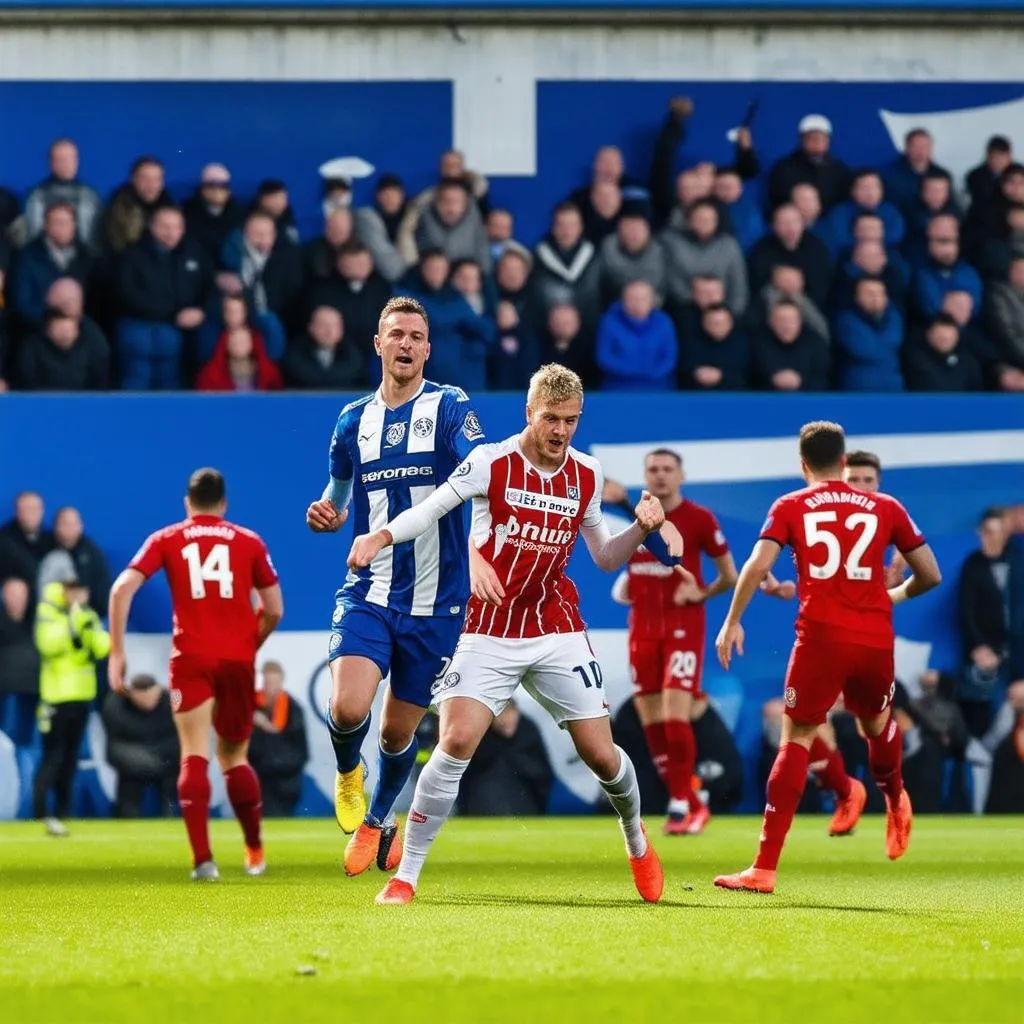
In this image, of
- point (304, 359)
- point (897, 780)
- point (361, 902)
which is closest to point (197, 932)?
point (361, 902)

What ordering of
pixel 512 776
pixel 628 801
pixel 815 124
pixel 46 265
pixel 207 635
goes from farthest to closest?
pixel 815 124, pixel 46 265, pixel 512 776, pixel 207 635, pixel 628 801

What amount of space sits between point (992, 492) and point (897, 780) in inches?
255

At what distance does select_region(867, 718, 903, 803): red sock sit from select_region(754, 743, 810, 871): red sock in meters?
1.22

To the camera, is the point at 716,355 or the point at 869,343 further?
the point at 869,343

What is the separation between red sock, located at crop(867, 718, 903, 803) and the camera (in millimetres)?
9883

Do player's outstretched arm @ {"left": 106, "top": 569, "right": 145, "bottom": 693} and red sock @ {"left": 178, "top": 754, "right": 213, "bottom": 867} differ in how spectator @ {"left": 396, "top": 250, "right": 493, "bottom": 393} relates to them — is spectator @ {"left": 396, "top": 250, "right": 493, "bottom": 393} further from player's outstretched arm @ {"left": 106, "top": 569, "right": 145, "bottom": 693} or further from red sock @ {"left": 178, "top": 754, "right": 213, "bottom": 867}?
red sock @ {"left": 178, "top": 754, "right": 213, "bottom": 867}

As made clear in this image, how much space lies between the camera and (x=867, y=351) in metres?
16.4

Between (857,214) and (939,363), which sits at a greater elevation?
(857,214)

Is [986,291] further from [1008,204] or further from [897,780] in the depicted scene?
[897,780]

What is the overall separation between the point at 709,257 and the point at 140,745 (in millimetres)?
5939

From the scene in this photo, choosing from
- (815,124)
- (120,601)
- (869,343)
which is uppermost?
(815,124)

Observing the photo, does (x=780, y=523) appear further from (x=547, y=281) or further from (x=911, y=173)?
(x=911, y=173)

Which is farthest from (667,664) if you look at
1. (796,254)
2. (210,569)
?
(796,254)

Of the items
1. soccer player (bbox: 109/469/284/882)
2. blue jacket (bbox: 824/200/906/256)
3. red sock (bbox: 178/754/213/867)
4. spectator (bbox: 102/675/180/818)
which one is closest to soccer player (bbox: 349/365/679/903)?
red sock (bbox: 178/754/213/867)
